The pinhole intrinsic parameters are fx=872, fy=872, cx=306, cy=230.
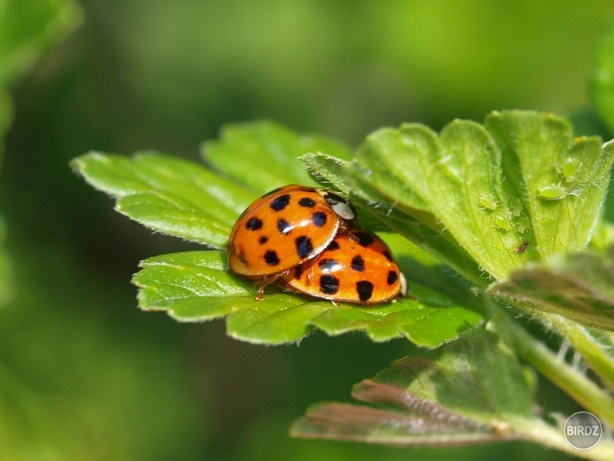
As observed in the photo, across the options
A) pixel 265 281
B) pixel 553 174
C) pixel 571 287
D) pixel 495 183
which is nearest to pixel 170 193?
pixel 265 281

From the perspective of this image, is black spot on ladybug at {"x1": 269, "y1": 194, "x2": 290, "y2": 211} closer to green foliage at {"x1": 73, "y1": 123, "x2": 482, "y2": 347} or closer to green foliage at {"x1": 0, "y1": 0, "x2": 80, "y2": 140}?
green foliage at {"x1": 73, "y1": 123, "x2": 482, "y2": 347}

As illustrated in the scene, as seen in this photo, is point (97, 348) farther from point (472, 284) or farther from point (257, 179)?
point (472, 284)

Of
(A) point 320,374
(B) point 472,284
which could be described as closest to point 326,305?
(B) point 472,284

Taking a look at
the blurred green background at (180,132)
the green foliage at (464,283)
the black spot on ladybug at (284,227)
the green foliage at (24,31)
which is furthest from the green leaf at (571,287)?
the green foliage at (24,31)

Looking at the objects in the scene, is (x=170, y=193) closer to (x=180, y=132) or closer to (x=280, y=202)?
(x=280, y=202)

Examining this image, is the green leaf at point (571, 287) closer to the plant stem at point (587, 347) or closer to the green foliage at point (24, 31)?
the plant stem at point (587, 347)

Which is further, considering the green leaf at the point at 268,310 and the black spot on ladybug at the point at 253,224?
the black spot on ladybug at the point at 253,224
